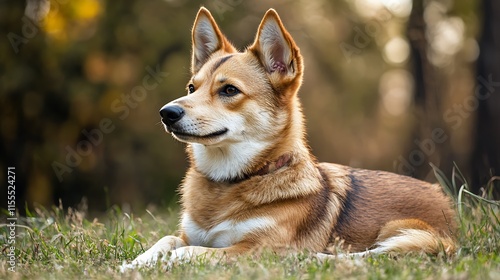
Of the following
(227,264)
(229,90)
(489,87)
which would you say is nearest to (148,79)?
(489,87)

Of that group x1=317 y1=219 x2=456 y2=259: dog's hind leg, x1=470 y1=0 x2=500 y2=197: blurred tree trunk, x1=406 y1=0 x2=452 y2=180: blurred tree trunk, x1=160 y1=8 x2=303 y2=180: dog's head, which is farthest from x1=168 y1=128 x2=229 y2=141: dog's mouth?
x1=406 y1=0 x2=452 y2=180: blurred tree trunk

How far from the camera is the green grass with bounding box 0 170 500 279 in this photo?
3740mm

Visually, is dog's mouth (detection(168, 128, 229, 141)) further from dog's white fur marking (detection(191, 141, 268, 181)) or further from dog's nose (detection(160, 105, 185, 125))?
dog's white fur marking (detection(191, 141, 268, 181))

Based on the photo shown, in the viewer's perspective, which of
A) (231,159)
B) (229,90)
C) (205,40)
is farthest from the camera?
(205,40)

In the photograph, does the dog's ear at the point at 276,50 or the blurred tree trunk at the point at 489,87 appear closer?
the dog's ear at the point at 276,50

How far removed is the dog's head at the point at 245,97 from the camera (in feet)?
16.3

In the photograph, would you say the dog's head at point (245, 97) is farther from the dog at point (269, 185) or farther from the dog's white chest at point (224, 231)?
the dog's white chest at point (224, 231)

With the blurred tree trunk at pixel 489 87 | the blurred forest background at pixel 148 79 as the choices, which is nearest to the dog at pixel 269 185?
the blurred tree trunk at pixel 489 87

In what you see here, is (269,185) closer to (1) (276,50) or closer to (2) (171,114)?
(2) (171,114)

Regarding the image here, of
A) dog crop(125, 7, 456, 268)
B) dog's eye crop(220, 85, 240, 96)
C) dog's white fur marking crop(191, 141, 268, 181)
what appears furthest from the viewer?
dog's eye crop(220, 85, 240, 96)

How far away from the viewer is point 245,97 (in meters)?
5.22

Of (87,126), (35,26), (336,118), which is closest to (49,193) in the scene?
(87,126)

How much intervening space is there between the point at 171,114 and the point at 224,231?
89 cm

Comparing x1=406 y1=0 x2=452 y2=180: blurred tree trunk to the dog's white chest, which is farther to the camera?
x1=406 y1=0 x2=452 y2=180: blurred tree trunk
